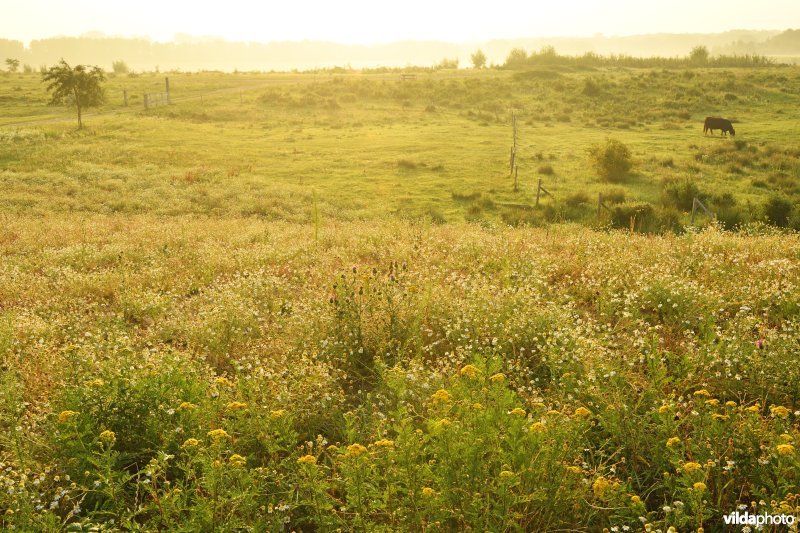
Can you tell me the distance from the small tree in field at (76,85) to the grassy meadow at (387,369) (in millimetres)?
19829

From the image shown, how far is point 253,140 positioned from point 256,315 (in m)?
32.7

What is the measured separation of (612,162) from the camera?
28.2 m

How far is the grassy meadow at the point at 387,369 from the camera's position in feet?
12.7

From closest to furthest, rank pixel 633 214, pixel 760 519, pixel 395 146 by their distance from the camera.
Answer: pixel 760 519 < pixel 633 214 < pixel 395 146

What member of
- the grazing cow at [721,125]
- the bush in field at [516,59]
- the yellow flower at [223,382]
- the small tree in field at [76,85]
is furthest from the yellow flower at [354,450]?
the bush in field at [516,59]

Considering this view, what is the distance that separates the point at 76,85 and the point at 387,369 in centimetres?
4304

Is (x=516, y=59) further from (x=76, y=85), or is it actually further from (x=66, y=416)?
(x=66, y=416)

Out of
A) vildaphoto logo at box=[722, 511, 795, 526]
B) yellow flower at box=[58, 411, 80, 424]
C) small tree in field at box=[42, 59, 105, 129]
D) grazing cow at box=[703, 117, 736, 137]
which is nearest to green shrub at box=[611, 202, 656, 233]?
vildaphoto logo at box=[722, 511, 795, 526]

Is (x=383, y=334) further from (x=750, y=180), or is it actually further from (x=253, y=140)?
(x=253, y=140)

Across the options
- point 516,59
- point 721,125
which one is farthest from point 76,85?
point 516,59

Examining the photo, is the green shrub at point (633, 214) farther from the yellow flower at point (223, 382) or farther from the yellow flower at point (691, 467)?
the yellow flower at point (691, 467)

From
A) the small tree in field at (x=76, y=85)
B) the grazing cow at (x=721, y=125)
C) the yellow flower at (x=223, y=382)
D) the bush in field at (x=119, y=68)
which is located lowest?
the yellow flower at (x=223, y=382)

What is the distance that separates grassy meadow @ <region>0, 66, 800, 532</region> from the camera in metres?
3.88

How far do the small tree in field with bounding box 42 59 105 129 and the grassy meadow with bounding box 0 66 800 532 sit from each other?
1983cm
